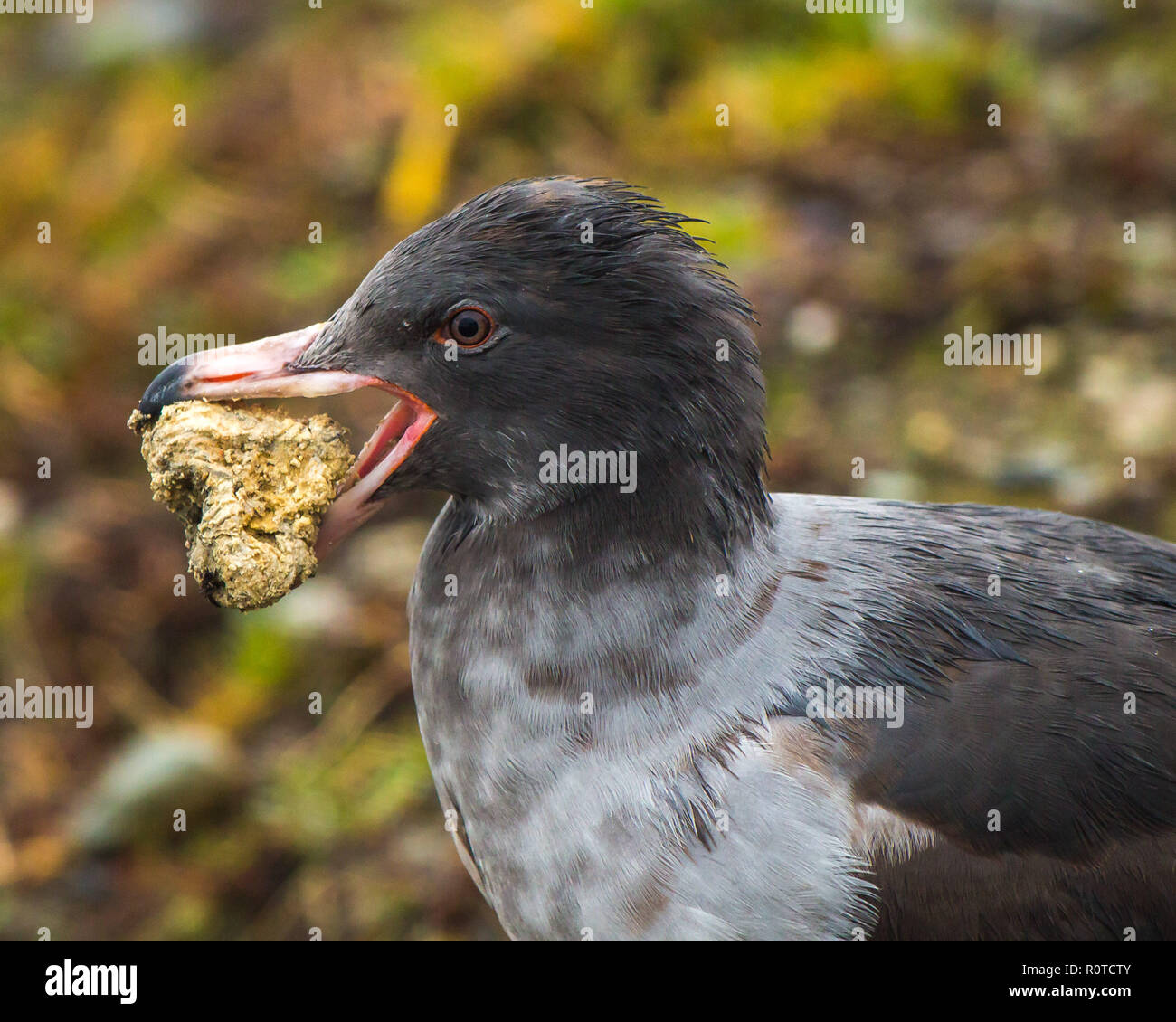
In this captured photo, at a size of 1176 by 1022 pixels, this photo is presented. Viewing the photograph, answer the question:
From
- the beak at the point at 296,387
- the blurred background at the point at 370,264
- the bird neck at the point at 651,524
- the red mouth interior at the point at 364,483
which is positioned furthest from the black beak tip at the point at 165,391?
the blurred background at the point at 370,264

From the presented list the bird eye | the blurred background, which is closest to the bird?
the bird eye

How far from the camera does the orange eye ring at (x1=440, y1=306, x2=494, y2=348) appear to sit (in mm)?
3100

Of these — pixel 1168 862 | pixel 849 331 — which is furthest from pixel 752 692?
pixel 849 331

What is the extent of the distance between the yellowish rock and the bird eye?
14.9 inches

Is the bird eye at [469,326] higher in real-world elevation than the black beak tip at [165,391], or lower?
higher

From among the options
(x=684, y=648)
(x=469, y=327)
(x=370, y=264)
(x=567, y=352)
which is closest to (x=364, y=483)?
(x=469, y=327)

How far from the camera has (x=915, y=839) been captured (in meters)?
2.92

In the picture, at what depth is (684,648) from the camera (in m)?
3.12

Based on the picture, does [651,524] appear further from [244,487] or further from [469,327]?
[244,487]

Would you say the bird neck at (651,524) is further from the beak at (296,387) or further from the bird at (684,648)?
the beak at (296,387)

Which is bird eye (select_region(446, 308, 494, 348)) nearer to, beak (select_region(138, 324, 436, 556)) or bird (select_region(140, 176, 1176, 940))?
bird (select_region(140, 176, 1176, 940))

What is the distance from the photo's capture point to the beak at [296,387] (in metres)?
3.12

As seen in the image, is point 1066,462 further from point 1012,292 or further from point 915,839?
point 915,839

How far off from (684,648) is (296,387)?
3.56ft
